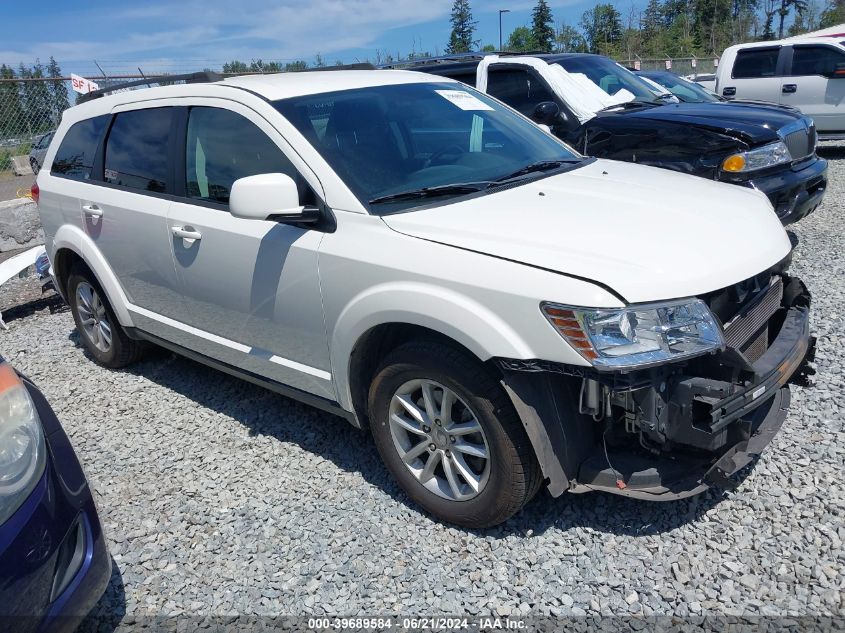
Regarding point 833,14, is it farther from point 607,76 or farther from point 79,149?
point 79,149

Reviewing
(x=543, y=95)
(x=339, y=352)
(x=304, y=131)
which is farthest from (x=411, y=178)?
(x=543, y=95)

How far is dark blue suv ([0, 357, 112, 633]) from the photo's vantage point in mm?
1973

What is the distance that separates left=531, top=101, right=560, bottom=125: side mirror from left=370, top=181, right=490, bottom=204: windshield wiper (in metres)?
3.88

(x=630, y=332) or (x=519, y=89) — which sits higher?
(x=519, y=89)

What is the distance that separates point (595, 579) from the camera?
266cm

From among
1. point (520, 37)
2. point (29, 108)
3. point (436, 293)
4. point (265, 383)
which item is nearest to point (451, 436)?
point (436, 293)

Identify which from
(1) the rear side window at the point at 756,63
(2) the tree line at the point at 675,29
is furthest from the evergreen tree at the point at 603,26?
(1) the rear side window at the point at 756,63

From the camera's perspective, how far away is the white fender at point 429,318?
249 centimetres

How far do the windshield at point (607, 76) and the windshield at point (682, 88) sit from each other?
62.0 inches

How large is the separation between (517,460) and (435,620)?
671mm

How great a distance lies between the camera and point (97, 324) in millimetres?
5062

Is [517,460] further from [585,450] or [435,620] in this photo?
[435,620]

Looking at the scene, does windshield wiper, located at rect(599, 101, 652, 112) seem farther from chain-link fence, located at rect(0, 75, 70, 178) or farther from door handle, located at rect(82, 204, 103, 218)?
chain-link fence, located at rect(0, 75, 70, 178)

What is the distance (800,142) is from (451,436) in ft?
16.8
